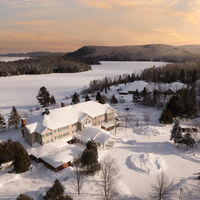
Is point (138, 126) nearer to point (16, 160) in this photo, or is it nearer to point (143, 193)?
point (143, 193)

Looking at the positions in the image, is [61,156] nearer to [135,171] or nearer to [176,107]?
[135,171]

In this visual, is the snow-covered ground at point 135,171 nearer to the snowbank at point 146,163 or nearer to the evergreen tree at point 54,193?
A: the snowbank at point 146,163

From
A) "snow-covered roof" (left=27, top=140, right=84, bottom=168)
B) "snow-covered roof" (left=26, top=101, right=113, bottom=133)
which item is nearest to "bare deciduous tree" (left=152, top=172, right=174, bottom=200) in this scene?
"snow-covered roof" (left=27, top=140, right=84, bottom=168)

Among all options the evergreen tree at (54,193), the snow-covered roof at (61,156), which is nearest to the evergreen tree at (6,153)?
the snow-covered roof at (61,156)

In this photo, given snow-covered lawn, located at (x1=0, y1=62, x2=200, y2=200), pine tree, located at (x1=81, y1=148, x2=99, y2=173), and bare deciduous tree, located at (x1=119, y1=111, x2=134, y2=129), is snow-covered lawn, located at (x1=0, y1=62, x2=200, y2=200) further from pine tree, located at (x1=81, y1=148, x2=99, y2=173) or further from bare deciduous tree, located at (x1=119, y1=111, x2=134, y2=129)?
bare deciduous tree, located at (x1=119, y1=111, x2=134, y2=129)

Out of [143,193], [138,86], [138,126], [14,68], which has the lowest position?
[143,193]

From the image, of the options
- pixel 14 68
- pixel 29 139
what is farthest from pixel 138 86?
pixel 14 68
